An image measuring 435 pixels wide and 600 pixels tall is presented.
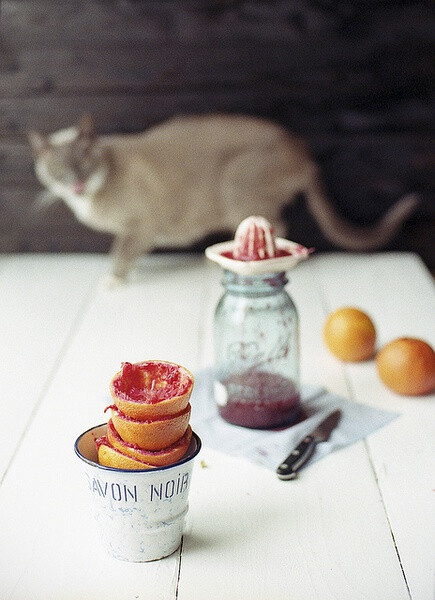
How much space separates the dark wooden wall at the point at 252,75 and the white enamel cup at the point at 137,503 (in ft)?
5.31

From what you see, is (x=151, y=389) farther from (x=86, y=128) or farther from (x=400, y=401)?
(x=86, y=128)

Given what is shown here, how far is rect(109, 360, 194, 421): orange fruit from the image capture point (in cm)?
87

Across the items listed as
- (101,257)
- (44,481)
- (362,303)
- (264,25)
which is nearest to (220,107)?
(264,25)

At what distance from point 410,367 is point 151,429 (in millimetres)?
600

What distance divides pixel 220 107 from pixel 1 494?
1568 millimetres

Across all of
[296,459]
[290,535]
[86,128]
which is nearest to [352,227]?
[86,128]

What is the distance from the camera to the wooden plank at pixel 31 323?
4.42 ft

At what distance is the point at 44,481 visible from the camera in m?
1.11

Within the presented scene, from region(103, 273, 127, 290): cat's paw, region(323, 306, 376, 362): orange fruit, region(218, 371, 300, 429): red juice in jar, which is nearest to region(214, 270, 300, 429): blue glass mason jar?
region(218, 371, 300, 429): red juice in jar

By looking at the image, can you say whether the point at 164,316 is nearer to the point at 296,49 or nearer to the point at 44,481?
the point at 44,481

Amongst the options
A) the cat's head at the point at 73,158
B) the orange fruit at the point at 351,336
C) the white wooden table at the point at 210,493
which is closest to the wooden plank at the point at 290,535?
the white wooden table at the point at 210,493

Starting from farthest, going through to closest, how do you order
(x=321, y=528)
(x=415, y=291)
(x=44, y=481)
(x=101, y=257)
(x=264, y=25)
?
(x=101, y=257) → (x=264, y=25) → (x=415, y=291) → (x=44, y=481) → (x=321, y=528)

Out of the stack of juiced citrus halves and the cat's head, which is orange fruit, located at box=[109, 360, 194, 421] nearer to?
the stack of juiced citrus halves

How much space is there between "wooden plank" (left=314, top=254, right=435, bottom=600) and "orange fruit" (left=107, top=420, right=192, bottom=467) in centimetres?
29
